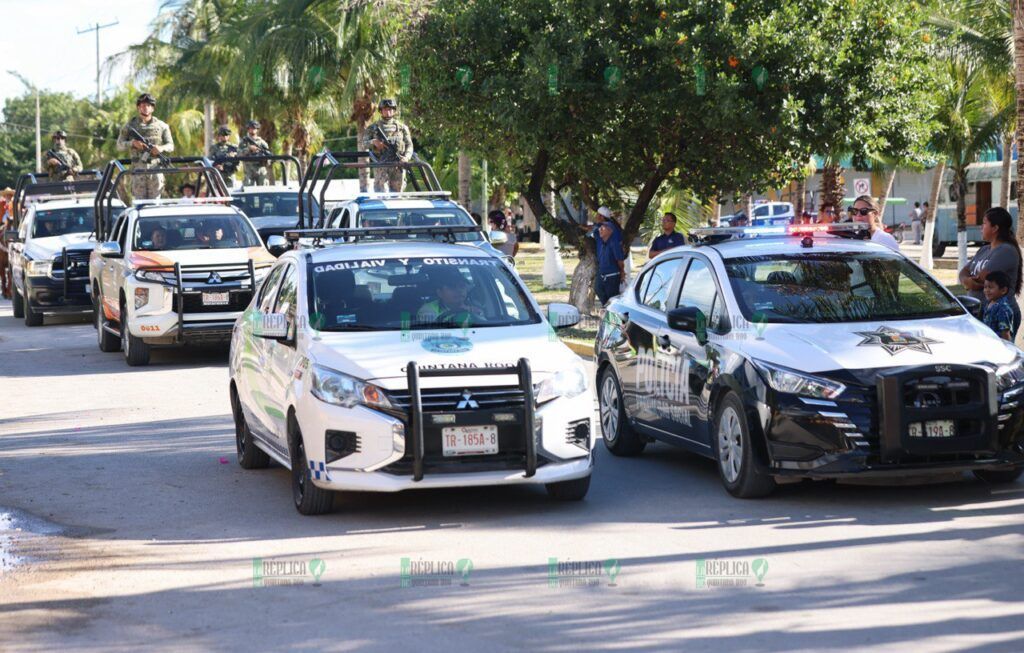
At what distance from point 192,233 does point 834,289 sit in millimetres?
11424

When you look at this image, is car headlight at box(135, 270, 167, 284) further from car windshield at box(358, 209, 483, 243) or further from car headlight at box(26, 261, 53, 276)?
car headlight at box(26, 261, 53, 276)

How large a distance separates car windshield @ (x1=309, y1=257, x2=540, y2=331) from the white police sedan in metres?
0.01

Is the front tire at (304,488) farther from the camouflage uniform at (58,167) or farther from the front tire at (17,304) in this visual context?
the camouflage uniform at (58,167)

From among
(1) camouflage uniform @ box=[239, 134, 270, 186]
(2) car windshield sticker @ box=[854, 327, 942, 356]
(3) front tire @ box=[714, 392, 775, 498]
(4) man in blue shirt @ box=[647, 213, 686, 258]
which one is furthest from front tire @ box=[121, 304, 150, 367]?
(1) camouflage uniform @ box=[239, 134, 270, 186]

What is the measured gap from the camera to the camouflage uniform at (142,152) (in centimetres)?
Result: 2756

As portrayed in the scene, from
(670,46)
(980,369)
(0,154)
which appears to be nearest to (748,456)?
(980,369)

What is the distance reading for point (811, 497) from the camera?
9422 mm

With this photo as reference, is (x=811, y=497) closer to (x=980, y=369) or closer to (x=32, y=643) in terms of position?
(x=980, y=369)

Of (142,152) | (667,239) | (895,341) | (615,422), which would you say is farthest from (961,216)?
(895,341)

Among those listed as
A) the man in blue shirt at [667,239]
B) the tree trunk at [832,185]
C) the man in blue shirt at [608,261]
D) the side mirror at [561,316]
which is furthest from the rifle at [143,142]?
the side mirror at [561,316]

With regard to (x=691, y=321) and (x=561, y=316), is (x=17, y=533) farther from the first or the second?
(x=691, y=321)

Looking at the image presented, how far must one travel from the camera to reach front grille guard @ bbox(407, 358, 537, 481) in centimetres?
852

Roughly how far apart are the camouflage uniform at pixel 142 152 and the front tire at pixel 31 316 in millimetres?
3273

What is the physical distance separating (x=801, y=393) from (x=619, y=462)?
2.50m
